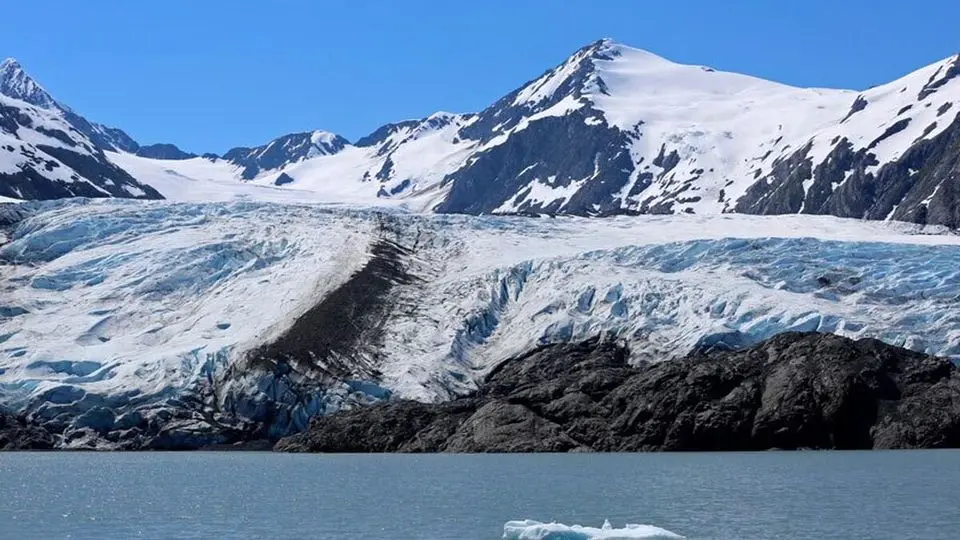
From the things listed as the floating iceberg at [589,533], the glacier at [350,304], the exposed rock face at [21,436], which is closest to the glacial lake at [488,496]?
the floating iceberg at [589,533]

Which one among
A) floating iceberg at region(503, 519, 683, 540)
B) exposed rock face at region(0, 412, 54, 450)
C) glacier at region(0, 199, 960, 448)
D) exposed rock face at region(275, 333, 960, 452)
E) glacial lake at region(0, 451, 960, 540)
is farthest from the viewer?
glacier at region(0, 199, 960, 448)

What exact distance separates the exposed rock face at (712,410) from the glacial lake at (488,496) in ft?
13.3

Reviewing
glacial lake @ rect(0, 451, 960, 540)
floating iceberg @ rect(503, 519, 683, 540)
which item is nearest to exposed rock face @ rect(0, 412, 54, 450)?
glacial lake @ rect(0, 451, 960, 540)

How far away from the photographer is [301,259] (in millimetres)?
103250

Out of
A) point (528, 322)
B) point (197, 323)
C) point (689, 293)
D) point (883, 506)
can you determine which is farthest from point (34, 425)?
point (883, 506)

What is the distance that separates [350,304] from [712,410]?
99.9 feet

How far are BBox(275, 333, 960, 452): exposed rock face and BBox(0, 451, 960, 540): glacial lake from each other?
4056 millimetres

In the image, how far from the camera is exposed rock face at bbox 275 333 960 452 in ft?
231

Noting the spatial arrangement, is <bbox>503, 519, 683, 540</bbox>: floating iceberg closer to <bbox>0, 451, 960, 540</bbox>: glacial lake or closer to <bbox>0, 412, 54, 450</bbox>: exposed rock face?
<bbox>0, 451, 960, 540</bbox>: glacial lake

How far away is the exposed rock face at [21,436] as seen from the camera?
82312 mm

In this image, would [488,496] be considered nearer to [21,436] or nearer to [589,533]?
[589,533]

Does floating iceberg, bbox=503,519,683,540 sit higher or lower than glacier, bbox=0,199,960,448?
lower

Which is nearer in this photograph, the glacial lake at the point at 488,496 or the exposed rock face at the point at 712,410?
the glacial lake at the point at 488,496

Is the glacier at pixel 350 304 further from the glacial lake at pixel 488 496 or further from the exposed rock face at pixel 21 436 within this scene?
the glacial lake at pixel 488 496
